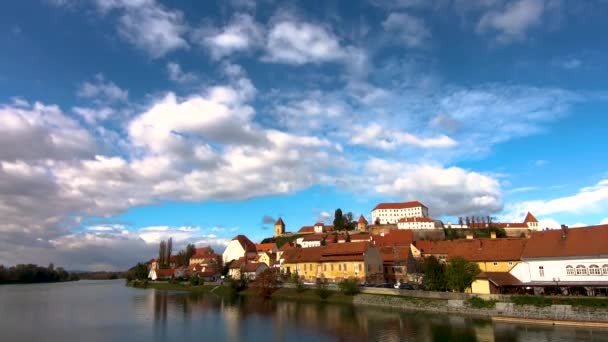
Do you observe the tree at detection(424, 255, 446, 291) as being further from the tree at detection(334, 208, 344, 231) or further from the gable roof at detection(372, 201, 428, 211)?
the gable roof at detection(372, 201, 428, 211)

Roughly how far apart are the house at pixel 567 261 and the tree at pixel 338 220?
74774 millimetres

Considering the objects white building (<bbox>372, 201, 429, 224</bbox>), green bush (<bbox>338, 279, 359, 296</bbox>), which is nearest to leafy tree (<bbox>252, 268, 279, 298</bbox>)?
green bush (<bbox>338, 279, 359, 296</bbox>)

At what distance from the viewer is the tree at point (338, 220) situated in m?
117

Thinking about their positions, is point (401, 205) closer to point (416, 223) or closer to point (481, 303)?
point (416, 223)

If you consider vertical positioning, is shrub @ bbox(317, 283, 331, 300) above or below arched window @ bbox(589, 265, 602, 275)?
below

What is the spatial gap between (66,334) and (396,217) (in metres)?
113

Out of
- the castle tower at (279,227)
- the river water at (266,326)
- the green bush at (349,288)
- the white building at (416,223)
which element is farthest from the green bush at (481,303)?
the castle tower at (279,227)

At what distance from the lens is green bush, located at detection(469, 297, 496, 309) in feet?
125

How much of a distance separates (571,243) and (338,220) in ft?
260

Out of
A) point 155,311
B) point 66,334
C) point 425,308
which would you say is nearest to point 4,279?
point 155,311

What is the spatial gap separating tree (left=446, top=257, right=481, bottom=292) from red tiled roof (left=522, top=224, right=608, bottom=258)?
214 inches

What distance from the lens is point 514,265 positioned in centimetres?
4394

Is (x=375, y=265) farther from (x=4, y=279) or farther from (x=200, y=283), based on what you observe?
(x=4, y=279)

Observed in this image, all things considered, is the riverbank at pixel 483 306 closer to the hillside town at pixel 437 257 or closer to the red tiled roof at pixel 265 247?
the hillside town at pixel 437 257
